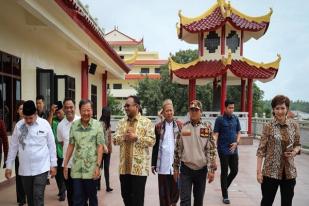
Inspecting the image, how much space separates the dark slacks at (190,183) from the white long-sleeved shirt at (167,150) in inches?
→ 23.9

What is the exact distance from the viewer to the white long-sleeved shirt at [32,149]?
4.40 m

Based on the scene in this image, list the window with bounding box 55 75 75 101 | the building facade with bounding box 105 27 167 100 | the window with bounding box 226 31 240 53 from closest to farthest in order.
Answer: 1. the window with bounding box 55 75 75 101
2. the window with bounding box 226 31 240 53
3. the building facade with bounding box 105 27 167 100

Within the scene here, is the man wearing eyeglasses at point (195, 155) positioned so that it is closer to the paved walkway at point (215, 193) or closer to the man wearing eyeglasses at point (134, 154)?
the man wearing eyeglasses at point (134, 154)

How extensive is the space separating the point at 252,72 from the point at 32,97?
35.5 ft

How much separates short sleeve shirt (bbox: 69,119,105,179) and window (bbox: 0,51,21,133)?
353cm

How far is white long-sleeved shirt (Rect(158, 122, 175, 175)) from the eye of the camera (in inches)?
207

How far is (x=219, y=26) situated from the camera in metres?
17.2

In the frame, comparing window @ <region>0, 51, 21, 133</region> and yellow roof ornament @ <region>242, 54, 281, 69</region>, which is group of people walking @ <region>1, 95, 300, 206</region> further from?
yellow roof ornament @ <region>242, 54, 281, 69</region>

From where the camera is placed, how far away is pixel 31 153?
4402 mm

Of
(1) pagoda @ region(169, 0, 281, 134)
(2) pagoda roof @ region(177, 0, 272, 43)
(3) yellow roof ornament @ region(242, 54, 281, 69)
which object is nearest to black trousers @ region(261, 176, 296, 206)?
(1) pagoda @ region(169, 0, 281, 134)

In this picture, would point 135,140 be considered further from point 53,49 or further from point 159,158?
point 53,49

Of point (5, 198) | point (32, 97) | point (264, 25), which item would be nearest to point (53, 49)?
point (32, 97)

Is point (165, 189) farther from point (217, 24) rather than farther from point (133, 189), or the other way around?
point (217, 24)

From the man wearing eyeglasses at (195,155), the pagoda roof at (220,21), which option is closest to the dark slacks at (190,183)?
the man wearing eyeglasses at (195,155)
